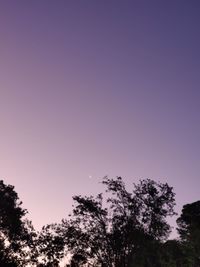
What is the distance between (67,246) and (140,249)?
1152 cm

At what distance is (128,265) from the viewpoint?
2331 inches

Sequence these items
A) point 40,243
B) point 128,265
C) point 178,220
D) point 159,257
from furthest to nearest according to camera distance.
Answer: point 178,220 < point 159,257 < point 40,243 < point 128,265

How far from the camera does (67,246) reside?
64000 mm

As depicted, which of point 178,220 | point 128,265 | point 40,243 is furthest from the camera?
point 178,220

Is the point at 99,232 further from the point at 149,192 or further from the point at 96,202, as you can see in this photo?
the point at 149,192

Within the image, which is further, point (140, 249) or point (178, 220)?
point (178, 220)

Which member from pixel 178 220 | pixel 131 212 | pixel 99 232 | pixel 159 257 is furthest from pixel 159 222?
pixel 178 220

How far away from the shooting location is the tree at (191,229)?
6806 cm

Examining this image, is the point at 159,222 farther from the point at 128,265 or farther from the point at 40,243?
the point at 40,243

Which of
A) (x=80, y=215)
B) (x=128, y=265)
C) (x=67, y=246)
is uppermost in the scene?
(x=80, y=215)

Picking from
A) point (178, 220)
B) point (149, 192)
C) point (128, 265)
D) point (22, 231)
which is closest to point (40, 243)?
point (22, 231)

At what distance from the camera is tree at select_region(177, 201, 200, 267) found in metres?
68.1

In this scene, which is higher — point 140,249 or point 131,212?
point 131,212

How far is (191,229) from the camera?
228ft
